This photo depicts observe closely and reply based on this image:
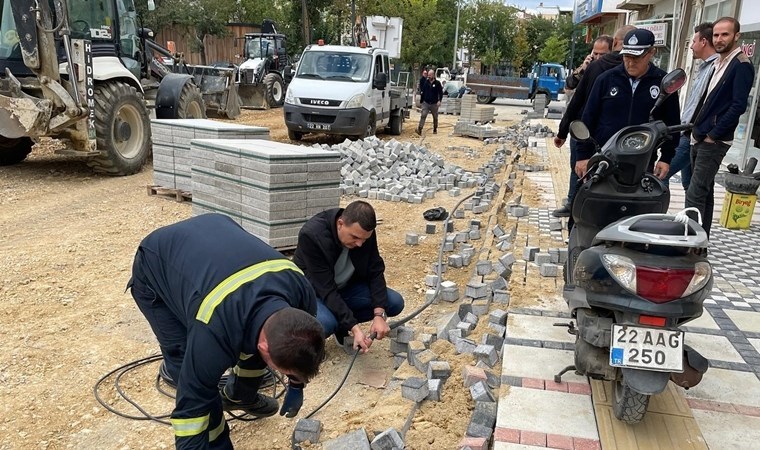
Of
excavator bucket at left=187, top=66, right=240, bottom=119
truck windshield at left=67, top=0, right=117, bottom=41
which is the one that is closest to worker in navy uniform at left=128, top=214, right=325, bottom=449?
truck windshield at left=67, top=0, right=117, bottom=41

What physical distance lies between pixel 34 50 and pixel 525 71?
60468 millimetres

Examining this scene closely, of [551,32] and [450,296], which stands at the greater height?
[551,32]

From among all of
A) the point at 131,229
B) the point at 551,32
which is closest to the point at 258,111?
the point at 131,229

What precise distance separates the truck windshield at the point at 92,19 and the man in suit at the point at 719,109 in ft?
29.8

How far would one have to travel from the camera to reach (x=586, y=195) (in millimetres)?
3902

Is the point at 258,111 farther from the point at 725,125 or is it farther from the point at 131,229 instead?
the point at 725,125

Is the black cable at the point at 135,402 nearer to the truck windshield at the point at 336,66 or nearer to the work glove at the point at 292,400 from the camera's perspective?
the work glove at the point at 292,400

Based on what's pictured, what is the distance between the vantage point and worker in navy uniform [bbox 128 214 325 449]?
2145 millimetres

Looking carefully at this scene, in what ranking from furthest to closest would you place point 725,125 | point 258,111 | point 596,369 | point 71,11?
point 258,111 → point 71,11 → point 725,125 → point 596,369

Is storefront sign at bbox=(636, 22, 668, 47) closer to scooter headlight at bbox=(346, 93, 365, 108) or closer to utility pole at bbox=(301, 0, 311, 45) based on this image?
scooter headlight at bbox=(346, 93, 365, 108)

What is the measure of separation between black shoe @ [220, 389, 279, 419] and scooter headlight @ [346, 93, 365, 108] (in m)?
10.7

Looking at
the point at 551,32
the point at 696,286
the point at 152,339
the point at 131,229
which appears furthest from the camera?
the point at 551,32

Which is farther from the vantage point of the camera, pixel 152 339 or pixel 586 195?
pixel 152 339

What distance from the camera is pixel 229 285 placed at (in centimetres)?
235
